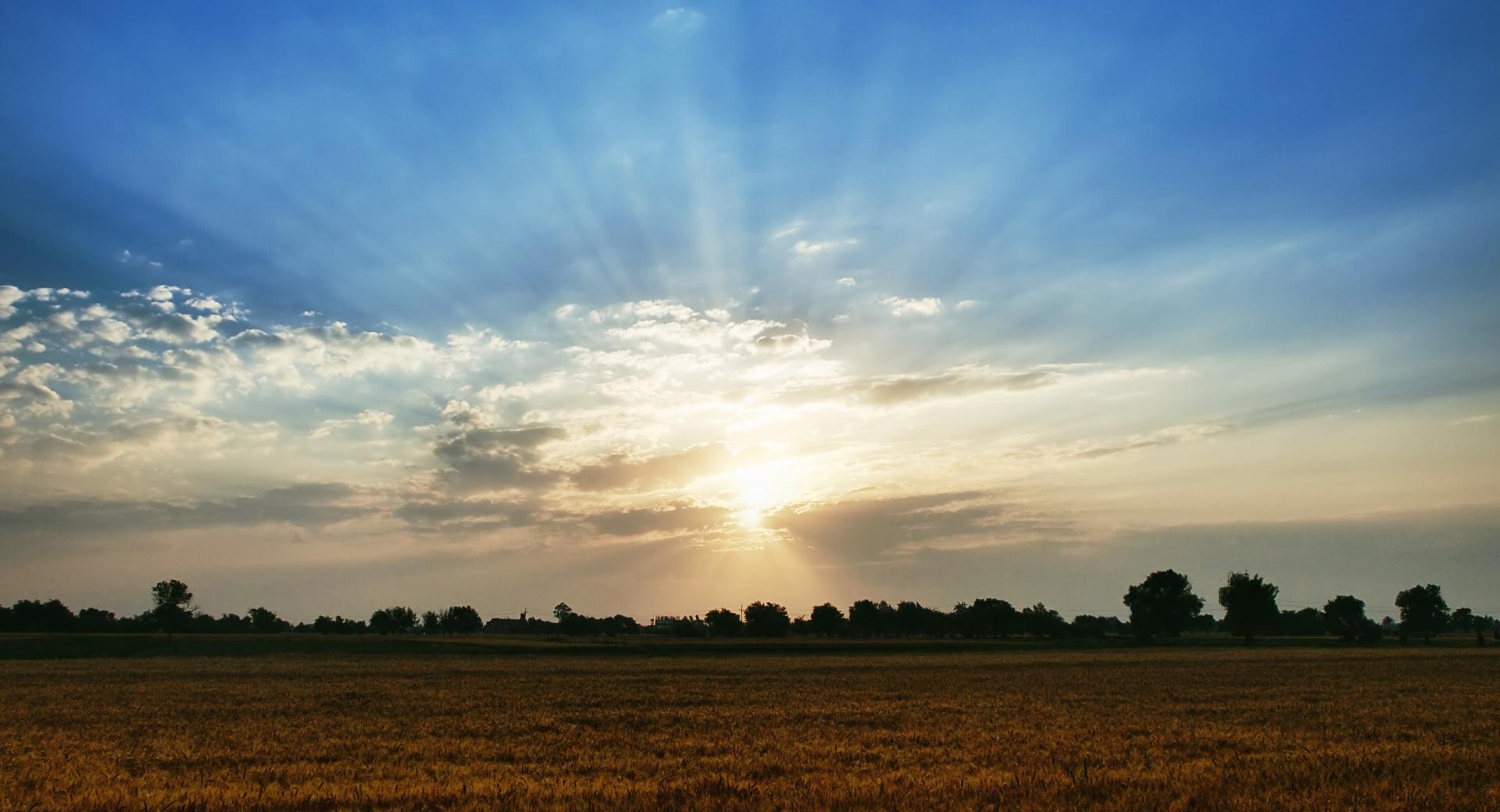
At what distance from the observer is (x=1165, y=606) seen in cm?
17150

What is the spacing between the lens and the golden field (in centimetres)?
1316

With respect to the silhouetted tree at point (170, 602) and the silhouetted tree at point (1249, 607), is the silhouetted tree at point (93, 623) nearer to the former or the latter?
the silhouetted tree at point (170, 602)

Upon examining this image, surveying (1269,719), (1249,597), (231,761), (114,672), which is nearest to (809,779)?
(231,761)

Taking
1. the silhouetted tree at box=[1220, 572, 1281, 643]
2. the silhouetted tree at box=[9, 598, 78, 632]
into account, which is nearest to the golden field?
the silhouetted tree at box=[1220, 572, 1281, 643]

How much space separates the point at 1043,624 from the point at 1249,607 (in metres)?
40.9

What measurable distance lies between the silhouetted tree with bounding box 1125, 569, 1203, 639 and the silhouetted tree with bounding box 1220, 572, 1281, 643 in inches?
279

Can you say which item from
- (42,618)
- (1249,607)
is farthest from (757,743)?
(42,618)

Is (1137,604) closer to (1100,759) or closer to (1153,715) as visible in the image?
(1153,715)

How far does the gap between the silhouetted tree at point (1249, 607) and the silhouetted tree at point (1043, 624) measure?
105ft

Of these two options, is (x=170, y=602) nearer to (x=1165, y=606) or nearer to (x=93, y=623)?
(x=93, y=623)

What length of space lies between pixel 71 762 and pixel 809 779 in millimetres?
16040

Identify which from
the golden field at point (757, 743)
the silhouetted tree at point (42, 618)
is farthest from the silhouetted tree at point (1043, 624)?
the silhouetted tree at point (42, 618)

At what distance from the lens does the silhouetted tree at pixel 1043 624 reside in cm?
17600

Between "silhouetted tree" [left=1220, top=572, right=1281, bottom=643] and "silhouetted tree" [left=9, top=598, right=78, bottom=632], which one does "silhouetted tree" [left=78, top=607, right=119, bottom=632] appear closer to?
"silhouetted tree" [left=9, top=598, right=78, bottom=632]
